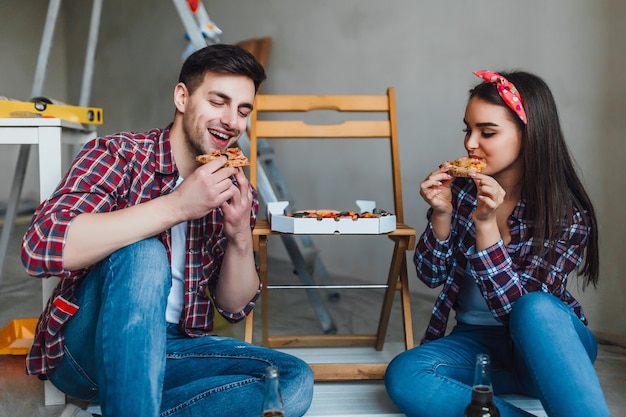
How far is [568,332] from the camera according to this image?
1429mm

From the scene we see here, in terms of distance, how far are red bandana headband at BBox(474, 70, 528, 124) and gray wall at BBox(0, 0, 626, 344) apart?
1014 mm

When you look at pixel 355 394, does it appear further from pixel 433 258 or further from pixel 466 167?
pixel 466 167

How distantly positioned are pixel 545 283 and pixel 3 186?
21.4 ft

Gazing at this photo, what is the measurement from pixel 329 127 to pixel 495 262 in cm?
88

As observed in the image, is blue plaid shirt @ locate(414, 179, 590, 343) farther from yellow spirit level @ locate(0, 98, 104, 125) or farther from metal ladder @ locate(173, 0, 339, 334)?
yellow spirit level @ locate(0, 98, 104, 125)

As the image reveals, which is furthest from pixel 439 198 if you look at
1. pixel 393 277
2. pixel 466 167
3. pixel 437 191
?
pixel 393 277

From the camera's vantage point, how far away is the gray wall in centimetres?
260

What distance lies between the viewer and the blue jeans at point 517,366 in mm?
1359

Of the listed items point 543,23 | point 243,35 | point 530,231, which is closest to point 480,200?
point 530,231

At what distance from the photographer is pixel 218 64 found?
165cm

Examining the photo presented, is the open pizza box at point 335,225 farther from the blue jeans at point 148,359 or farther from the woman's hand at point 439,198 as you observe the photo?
the blue jeans at point 148,359

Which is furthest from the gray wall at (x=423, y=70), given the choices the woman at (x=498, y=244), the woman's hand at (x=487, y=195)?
the woman's hand at (x=487, y=195)

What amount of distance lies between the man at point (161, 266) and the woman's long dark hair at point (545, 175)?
2.21 ft

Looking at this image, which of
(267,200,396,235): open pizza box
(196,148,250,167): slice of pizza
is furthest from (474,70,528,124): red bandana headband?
(196,148,250,167): slice of pizza
